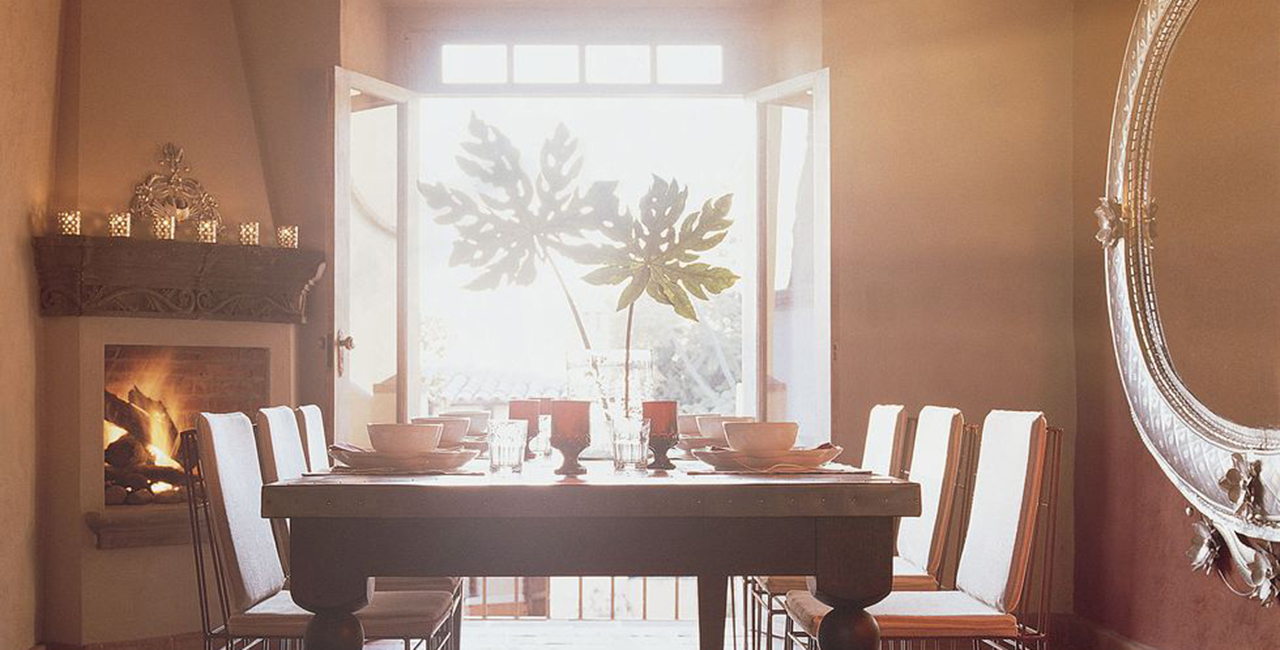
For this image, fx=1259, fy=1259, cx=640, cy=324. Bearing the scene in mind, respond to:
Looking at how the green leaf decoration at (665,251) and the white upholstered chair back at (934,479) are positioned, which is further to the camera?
the white upholstered chair back at (934,479)

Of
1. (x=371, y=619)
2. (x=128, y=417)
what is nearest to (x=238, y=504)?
(x=371, y=619)

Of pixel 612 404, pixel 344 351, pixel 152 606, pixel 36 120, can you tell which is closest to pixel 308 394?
pixel 344 351

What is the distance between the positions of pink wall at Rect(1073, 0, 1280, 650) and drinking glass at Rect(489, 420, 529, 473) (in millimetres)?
1851

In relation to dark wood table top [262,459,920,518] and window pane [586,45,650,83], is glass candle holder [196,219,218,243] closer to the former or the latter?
window pane [586,45,650,83]

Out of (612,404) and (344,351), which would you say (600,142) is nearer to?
(344,351)

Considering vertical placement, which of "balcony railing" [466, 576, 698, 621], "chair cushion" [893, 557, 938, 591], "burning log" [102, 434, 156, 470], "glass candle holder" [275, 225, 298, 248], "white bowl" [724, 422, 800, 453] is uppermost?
"glass candle holder" [275, 225, 298, 248]

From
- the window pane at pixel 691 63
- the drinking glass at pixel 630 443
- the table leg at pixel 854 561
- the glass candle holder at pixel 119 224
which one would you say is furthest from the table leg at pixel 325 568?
the window pane at pixel 691 63

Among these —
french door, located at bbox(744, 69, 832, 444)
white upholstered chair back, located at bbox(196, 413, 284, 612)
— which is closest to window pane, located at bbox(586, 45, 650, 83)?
french door, located at bbox(744, 69, 832, 444)

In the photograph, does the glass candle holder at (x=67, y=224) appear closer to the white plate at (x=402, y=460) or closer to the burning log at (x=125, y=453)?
the burning log at (x=125, y=453)

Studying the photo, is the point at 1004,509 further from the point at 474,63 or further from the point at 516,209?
the point at 474,63

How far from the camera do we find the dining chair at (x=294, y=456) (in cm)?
324

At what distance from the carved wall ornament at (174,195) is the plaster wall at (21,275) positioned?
1.10ft

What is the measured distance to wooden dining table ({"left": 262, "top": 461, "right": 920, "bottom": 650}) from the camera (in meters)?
2.33

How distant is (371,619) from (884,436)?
5.65 feet
